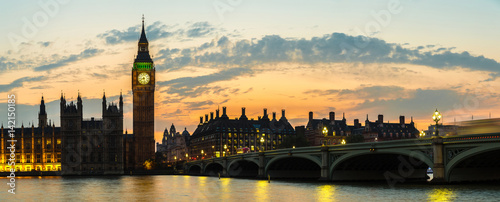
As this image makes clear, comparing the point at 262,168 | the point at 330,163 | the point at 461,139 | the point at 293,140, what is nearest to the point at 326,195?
the point at 461,139

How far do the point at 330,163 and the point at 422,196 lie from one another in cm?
2699

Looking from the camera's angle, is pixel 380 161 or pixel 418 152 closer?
pixel 418 152

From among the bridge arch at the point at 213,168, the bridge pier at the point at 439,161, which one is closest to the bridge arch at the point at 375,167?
the bridge pier at the point at 439,161

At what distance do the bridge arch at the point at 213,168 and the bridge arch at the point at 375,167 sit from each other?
6441 centimetres

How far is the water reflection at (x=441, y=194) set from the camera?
56394 millimetres

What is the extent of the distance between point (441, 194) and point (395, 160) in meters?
27.3

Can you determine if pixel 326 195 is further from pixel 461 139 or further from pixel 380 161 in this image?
pixel 380 161

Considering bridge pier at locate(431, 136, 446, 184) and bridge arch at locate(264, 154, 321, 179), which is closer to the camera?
bridge pier at locate(431, 136, 446, 184)

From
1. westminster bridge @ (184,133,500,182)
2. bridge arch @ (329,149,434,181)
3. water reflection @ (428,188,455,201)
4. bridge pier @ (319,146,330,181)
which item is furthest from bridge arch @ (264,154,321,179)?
water reflection @ (428,188,455,201)

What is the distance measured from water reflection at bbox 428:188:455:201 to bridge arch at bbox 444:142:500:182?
2.19 meters

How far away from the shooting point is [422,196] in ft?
199

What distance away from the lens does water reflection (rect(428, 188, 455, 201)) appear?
56.4 metres

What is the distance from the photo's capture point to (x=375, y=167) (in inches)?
3679

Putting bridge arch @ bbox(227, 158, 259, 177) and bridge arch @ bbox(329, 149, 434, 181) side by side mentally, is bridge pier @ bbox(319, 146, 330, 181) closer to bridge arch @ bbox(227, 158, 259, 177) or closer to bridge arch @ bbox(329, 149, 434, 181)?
bridge arch @ bbox(329, 149, 434, 181)
